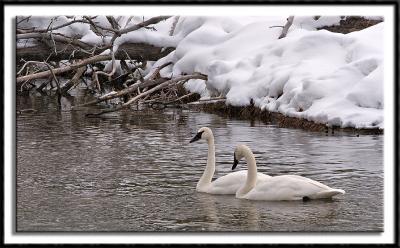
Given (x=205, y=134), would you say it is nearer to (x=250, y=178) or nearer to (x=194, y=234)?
(x=250, y=178)

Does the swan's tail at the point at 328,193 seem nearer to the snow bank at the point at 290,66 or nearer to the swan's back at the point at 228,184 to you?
the swan's back at the point at 228,184

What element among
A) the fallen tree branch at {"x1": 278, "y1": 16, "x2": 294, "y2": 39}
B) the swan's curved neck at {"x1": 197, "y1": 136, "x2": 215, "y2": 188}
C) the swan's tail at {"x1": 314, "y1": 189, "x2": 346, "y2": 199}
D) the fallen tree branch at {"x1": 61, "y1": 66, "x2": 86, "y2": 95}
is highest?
the fallen tree branch at {"x1": 278, "y1": 16, "x2": 294, "y2": 39}

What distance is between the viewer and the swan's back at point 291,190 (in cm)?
1032

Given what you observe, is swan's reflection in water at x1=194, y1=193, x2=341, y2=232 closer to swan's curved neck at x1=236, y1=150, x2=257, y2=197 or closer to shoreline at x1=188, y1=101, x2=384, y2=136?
swan's curved neck at x1=236, y1=150, x2=257, y2=197

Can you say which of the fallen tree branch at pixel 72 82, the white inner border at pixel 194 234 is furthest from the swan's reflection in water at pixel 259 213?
the fallen tree branch at pixel 72 82

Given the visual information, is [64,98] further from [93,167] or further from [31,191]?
[31,191]

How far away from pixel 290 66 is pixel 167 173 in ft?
20.3

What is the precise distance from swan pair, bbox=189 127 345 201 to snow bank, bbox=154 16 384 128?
4.10m

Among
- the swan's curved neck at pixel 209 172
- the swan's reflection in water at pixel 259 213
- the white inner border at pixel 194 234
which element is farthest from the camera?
the swan's curved neck at pixel 209 172

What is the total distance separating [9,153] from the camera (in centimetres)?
833

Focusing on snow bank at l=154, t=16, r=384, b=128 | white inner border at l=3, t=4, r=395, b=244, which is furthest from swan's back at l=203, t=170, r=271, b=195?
snow bank at l=154, t=16, r=384, b=128

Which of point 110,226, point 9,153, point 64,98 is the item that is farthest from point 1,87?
point 64,98

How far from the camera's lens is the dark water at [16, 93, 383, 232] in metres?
9.29

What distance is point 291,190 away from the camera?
10.3 metres
